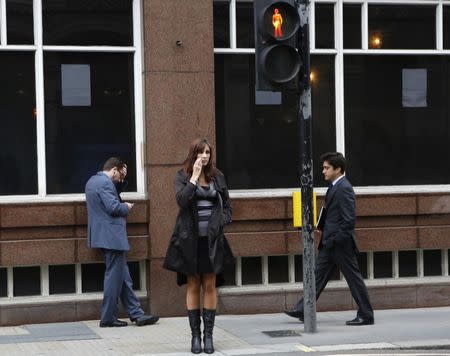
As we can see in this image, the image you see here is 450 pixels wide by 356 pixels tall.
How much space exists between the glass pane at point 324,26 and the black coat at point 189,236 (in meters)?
4.20

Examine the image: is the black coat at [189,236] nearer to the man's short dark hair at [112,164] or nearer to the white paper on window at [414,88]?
the man's short dark hair at [112,164]

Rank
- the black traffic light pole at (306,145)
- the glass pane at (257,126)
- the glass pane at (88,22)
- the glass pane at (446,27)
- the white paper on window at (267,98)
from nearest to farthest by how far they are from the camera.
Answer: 1. the black traffic light pole at (306,145)
2. the glass pane at (88,22)
3. the glass pane at (257,126)
4. the white paper on window at (267,98)
5. the glass pane at (446,27)

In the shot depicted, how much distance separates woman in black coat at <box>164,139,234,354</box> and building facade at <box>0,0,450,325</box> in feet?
8.54

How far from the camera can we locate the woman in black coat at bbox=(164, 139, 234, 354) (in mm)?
9836

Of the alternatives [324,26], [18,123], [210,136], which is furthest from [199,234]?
[324,26]

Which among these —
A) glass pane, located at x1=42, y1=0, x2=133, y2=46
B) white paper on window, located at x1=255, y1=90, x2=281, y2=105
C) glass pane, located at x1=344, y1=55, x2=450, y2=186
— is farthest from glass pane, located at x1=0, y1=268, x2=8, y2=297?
glass pane, located at x1=344, y1=55, x2=450, y2=186

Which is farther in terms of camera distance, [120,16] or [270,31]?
[120,16]

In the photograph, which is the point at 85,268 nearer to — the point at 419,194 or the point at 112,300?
the point at 112,300

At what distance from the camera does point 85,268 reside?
12.5 m

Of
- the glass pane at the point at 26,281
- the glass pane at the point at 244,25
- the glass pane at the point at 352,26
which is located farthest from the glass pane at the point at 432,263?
the glass pane at the point at 26,281

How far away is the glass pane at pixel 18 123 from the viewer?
12414 mm

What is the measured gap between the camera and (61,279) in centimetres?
1248

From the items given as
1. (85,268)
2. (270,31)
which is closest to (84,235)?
(85,268)

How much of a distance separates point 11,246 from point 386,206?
4728mm
